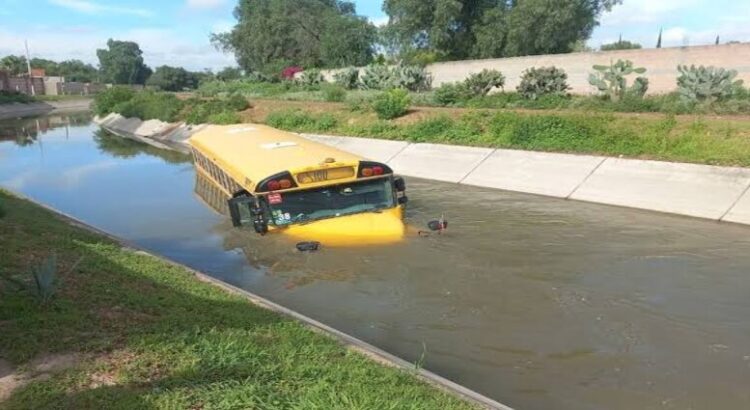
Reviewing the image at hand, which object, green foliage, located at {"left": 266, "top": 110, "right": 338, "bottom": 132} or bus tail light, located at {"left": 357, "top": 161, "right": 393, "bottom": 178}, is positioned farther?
green foliage, located at {"left": 266, "top": 110, "right": 338, "bottom": 132}

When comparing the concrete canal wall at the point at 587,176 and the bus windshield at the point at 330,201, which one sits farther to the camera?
the concrete canal wall at the point at 587,176

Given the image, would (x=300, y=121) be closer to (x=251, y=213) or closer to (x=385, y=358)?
(x=251, y=213)

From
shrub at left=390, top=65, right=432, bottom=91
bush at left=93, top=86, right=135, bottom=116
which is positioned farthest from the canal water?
bush at left=93, top=86, right=135, bottom=116

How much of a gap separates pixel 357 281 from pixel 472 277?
1677 mm

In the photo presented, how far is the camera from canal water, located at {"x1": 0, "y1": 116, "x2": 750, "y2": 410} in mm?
6305

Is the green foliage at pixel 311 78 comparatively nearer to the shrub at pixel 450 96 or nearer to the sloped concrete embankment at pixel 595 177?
the shrub at pixel 450 96

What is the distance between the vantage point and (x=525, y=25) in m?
41.0

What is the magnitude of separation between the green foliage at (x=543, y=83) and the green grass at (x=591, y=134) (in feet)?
15.3

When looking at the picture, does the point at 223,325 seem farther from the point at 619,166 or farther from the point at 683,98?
the point at 683,98

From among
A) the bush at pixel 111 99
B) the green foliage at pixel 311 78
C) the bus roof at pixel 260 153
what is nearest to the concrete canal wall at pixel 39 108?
the bush at pixel 111 99

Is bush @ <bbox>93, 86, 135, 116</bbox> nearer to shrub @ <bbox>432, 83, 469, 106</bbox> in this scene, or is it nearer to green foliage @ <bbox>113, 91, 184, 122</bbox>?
green foliage @ <bbox>113, 91, 184, 122</bbox>

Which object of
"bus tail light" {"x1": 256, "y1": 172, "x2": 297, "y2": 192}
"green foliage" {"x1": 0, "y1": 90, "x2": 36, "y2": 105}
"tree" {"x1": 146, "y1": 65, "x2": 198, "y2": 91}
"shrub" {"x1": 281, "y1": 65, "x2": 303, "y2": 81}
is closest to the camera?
"bus tail light" {"x1": 256, "y1": 172, "x2": 297, "y2": 192}

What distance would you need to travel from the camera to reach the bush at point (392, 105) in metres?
25.6

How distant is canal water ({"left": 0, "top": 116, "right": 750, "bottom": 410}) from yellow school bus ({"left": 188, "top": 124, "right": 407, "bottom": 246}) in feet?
1.04
